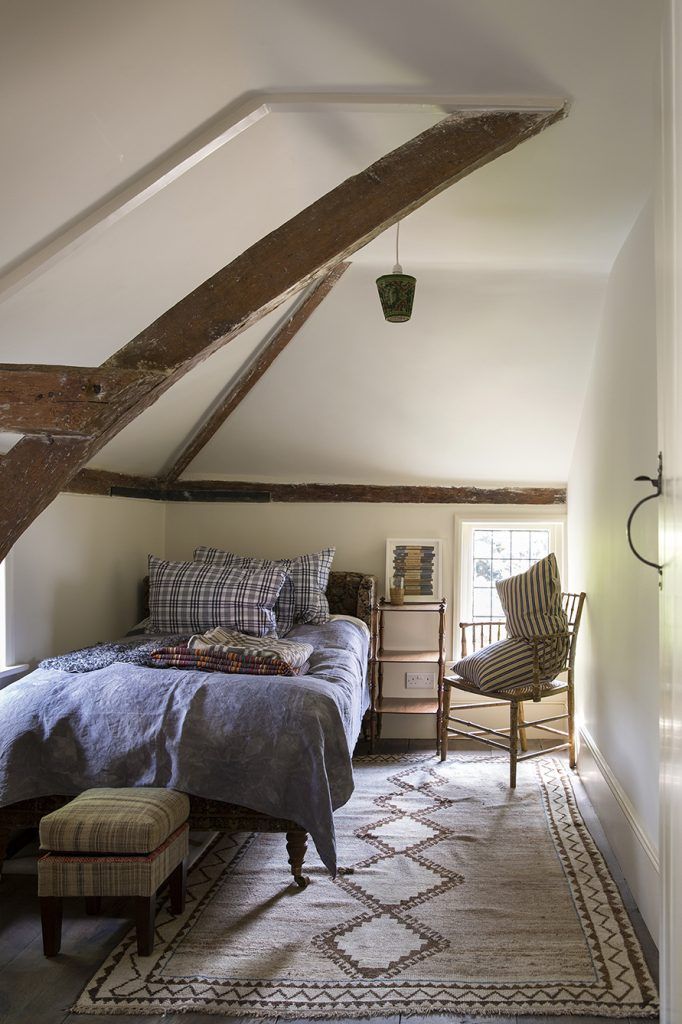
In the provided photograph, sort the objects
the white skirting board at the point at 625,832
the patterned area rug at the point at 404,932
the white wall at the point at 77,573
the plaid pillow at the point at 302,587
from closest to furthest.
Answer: the patterned area rug at the point at 404,932
the white skirting board at the point at 625,832
the white wall at the point at 77,573
the plaid pillow at the point at 302,587

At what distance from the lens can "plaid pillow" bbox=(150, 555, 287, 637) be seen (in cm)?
510

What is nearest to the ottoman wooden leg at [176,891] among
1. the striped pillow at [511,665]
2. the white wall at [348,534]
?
the striped pillow at [511,665]

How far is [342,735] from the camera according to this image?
3463 millimetres

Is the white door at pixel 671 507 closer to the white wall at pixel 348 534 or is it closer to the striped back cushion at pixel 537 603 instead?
the striped back cushion at pixel 537 603

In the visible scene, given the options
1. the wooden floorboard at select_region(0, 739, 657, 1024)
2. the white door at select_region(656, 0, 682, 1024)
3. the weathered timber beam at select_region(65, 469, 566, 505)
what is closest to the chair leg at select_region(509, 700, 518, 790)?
the wooden floorboard at select_region(0, 739, 657, 1024)

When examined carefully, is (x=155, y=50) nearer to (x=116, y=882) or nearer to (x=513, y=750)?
(x=116, y=882)

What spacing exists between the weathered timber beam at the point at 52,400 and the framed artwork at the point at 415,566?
377 centimetres

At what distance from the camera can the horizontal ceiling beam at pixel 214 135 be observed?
2.83 m

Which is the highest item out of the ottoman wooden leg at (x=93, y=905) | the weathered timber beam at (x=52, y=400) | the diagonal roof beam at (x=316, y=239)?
the diagonal roof beam at (x=316, y=239)

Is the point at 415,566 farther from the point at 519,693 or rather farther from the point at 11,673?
the point at 11,673

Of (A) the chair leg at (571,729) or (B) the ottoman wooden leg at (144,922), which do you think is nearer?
(B) the ottoman wooden leg at (144,922)

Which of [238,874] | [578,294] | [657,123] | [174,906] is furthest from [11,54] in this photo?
[578,294]

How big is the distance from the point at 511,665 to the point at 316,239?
2.85 m

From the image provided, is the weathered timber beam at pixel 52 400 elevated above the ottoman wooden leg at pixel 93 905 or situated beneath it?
elevated above
